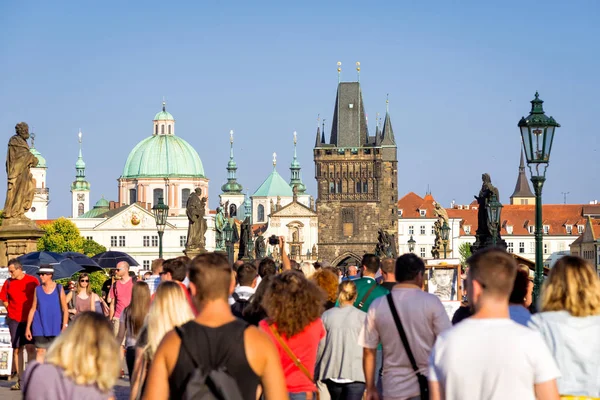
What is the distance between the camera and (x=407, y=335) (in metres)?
7.39

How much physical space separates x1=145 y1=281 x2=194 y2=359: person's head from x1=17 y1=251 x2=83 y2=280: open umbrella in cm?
827

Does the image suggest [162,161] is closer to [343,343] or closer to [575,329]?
[343,343]

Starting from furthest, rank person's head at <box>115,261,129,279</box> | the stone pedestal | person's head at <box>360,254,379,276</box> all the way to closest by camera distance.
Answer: the stone pedestal < person's head at <box>115,261,129,279</box> < person's head at <box>360,254,379,276</box>

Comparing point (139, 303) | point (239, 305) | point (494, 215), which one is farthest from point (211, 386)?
point (494, 215)

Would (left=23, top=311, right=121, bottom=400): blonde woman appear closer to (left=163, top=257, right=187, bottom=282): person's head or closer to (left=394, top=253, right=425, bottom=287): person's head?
(left=394, top=253, right=425, bottom=287): person's head

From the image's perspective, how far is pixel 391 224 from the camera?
111m


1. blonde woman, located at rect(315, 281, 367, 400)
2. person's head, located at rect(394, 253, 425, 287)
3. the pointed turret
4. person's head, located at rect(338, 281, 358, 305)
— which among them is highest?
the pointed turret

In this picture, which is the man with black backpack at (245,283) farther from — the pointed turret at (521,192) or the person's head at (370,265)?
the pointed turret at (521,192)

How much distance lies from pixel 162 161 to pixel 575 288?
12575cm

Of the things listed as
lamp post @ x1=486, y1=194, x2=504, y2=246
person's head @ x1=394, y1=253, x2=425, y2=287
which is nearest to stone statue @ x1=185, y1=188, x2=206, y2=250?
lamp post @ x1=486, y1=194, x2=504, y2=246

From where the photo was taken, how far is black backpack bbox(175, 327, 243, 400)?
5273 mm

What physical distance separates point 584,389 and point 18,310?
8.03 m

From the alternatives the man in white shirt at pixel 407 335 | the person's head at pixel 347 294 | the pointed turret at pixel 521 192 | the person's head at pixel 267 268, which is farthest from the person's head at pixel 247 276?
the pointed turret at pixel 521 192

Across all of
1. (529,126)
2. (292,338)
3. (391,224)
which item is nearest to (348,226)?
(391,224)
